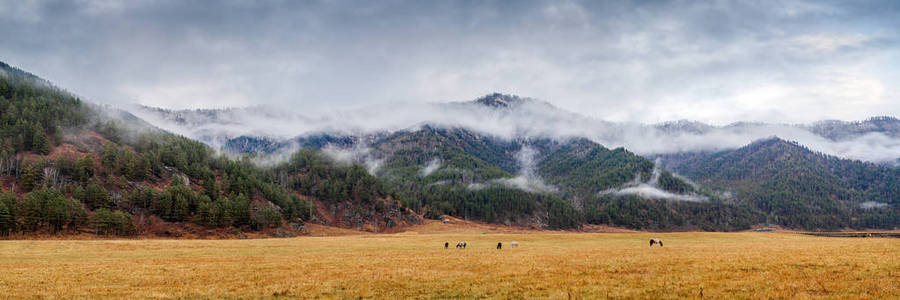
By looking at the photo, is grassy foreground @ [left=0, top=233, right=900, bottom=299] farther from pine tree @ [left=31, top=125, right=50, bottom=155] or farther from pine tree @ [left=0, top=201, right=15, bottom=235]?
pine tree @ [left=31, top=125, right=50, bottom=155]

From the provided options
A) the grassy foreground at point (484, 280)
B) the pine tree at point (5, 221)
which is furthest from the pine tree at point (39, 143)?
the grassy foreground at point (484, 280)

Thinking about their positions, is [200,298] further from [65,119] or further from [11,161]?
[65,119]

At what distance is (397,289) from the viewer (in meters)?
20.9

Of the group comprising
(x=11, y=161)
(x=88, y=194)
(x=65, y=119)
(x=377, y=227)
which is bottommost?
(x=377, y=227)

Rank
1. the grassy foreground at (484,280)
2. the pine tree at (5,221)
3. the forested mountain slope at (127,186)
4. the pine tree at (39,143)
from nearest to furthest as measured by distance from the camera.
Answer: the grassy foreground at (484,280)
the pine tree at (5,221)
the forested mountain slope at (127,186)
the pine tree at (39,143)

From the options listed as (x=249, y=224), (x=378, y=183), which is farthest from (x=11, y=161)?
(x=378, y=183)

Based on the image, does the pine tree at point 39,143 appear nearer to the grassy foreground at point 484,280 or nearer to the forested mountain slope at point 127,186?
the forested mountain slope at point 127,186

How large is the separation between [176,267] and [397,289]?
69.8 ft

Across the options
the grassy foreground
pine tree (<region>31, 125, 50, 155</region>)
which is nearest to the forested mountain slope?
pine tree (<region>31, 125, 50, 155</region>)

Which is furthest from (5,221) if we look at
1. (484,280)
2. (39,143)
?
(484,280)

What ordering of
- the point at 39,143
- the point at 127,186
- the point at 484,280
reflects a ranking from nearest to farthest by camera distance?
the point at 484,280 → the point at 127,186 → the point at 39,143

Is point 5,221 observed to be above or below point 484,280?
below

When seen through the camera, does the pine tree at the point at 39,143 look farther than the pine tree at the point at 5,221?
Yes

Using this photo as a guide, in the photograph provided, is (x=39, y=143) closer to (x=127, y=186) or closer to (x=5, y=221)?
(x=127, y=186)
